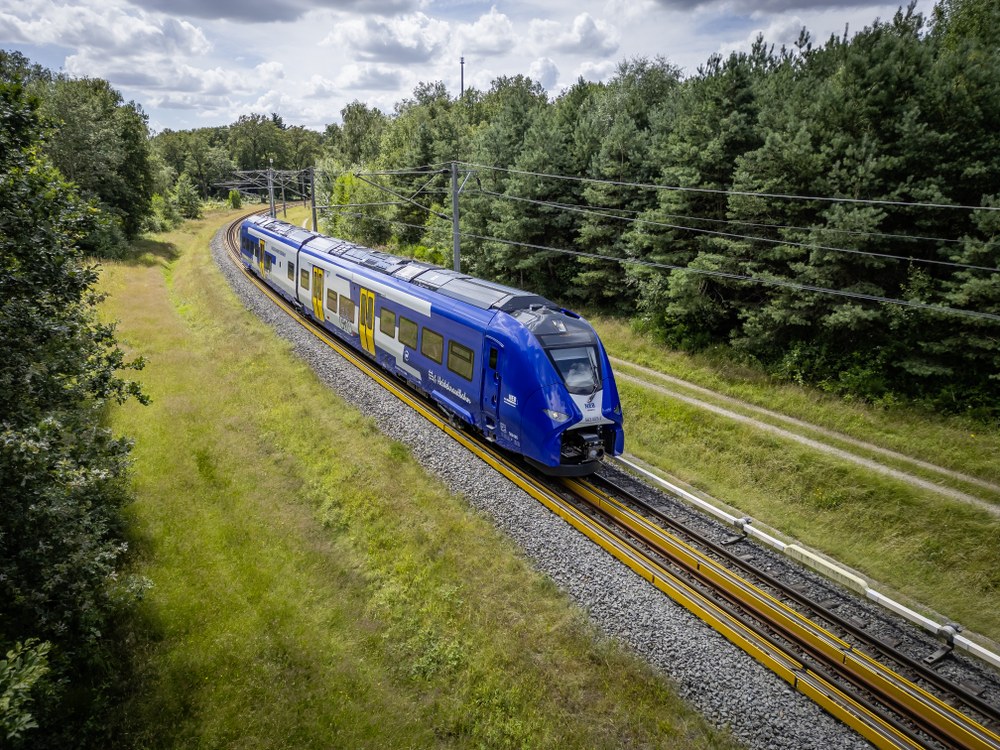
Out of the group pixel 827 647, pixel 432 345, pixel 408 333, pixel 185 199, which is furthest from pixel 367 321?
pixel 185 199

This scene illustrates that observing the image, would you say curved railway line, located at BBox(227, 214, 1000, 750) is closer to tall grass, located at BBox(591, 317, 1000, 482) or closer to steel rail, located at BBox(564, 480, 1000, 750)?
steel rail, located at BBox(564, 480, 1000, 750)

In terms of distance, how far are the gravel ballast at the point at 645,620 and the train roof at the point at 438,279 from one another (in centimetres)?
394

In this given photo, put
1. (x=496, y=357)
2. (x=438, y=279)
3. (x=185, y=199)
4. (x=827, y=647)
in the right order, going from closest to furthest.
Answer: (x=827, y=647) → (x=496, y=357) → (x=438, y=279) → (x=185, y=199)

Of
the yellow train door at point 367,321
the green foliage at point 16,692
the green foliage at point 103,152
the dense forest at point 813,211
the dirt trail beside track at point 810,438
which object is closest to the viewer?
the green foliage at point 16,692

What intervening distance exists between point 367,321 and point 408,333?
3.06 meters

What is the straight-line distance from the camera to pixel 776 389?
63.7 ft

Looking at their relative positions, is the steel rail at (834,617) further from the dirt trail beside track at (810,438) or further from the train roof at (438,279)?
the dirt trail beside track at (810,438)

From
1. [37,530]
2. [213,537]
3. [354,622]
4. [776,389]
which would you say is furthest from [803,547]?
[37,530]

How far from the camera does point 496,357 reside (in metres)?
13.7

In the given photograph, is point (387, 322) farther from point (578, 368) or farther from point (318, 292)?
point (578, 368)

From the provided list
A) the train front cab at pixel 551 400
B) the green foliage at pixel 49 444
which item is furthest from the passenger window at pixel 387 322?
the green foliage at pixel 49 444

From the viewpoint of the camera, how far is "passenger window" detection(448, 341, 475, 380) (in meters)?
14.7

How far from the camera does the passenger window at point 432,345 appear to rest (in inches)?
626

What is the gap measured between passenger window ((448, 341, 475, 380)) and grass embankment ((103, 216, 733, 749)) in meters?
2.69
